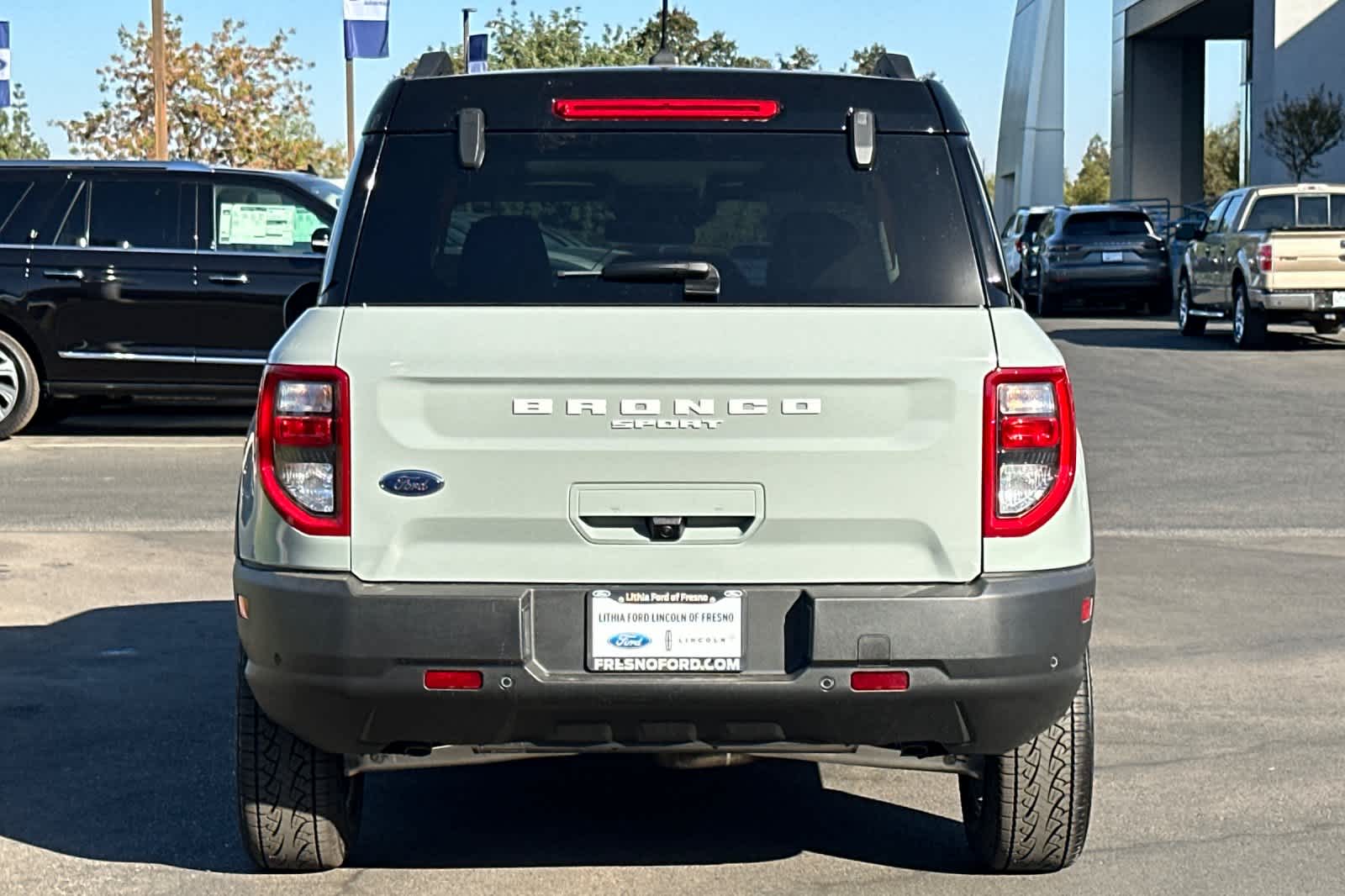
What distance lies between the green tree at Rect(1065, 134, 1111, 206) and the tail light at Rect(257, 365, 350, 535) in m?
93.4

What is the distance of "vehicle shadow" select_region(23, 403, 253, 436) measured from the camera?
15.5 m

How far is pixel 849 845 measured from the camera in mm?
5348

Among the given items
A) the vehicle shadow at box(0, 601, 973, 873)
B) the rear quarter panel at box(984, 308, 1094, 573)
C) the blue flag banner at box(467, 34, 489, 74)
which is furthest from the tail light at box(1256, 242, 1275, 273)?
the blue flag banner at box(467, 34, 489, 74)

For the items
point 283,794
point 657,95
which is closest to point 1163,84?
point 657,95

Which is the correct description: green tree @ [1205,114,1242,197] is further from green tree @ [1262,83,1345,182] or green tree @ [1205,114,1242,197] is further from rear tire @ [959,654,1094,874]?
rear tire @ [959,654,1094,874]

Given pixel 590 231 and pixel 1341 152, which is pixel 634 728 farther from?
pixel 1341 152

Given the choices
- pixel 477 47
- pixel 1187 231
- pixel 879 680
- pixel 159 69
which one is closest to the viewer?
pixel 879 680

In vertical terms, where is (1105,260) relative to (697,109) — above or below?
below

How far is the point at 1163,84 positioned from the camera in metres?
64.9

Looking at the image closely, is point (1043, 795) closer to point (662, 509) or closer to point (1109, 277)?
point (662, 509)

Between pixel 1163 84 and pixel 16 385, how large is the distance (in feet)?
181

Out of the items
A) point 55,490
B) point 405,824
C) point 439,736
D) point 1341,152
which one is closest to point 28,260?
point 55,490

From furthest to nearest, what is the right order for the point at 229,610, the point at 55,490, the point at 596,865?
the point at 55,490 < the point at 229,610 < the point at 596,865

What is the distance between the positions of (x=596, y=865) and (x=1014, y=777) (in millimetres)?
1071
